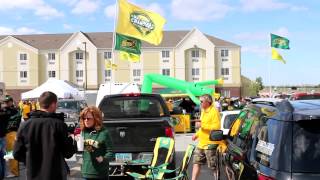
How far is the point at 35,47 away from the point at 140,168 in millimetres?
76152

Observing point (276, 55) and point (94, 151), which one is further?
point (276, 55)

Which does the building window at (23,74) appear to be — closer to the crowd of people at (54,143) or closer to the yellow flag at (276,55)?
the yellow flag at (276,55)

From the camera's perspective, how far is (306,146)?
381cm

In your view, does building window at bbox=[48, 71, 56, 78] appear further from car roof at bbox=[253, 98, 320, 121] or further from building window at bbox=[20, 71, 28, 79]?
car roof at bbox=[253, 98, 320, 121]

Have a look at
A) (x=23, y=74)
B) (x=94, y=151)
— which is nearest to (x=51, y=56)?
(x=23, y=74)

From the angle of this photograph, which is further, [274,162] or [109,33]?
[109,33]

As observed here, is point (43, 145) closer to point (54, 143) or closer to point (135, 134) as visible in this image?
point (54, 143)

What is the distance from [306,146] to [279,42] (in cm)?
2990

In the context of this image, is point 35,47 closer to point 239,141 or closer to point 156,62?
point 156,62

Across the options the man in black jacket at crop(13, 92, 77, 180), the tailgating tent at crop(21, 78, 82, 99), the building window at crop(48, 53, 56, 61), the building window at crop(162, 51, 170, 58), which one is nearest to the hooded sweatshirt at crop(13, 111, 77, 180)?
the man in black jacket at crop(13, 92, 77, 180)

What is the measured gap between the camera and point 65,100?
27672 millimetres

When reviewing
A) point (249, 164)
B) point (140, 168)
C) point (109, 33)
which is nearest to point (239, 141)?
point (249, 164)

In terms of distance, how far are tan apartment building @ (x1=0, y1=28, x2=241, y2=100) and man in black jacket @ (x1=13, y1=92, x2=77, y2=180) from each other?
75.3 metres

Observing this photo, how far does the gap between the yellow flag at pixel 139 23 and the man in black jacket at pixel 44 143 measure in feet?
46.6
